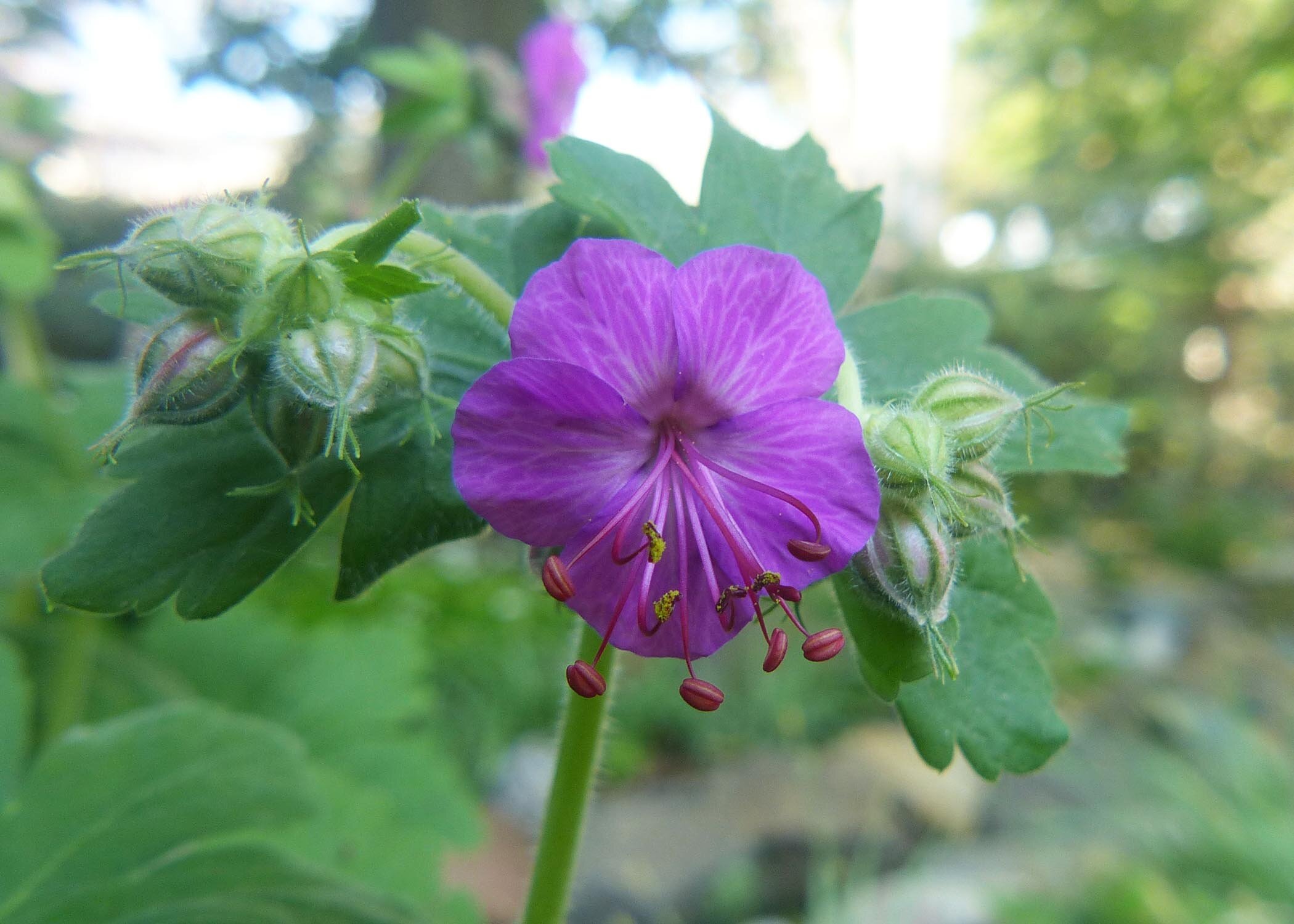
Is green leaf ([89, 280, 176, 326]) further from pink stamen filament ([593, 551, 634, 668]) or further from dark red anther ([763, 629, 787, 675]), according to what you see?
dark red anther ([763, 629, 787, 675])

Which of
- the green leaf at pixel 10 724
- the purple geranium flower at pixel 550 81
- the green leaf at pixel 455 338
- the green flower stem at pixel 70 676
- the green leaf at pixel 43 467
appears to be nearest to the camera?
the green leaf at pixel 455 338

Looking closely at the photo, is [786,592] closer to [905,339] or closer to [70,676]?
[905,339]

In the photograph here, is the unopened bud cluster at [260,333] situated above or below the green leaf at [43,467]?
above

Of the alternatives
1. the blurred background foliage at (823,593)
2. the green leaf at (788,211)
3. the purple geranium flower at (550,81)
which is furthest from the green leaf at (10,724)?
the purple geranium flower at (550,81)

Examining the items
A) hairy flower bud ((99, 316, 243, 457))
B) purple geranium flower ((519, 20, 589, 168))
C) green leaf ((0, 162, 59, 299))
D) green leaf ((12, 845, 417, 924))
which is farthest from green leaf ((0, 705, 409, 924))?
purple geranium flower ((519, 20, 589, 168))

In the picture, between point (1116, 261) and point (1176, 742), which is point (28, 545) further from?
point (1116, 261)

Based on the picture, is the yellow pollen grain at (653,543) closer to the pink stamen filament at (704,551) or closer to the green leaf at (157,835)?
the pink stamen filament at (704,551)
